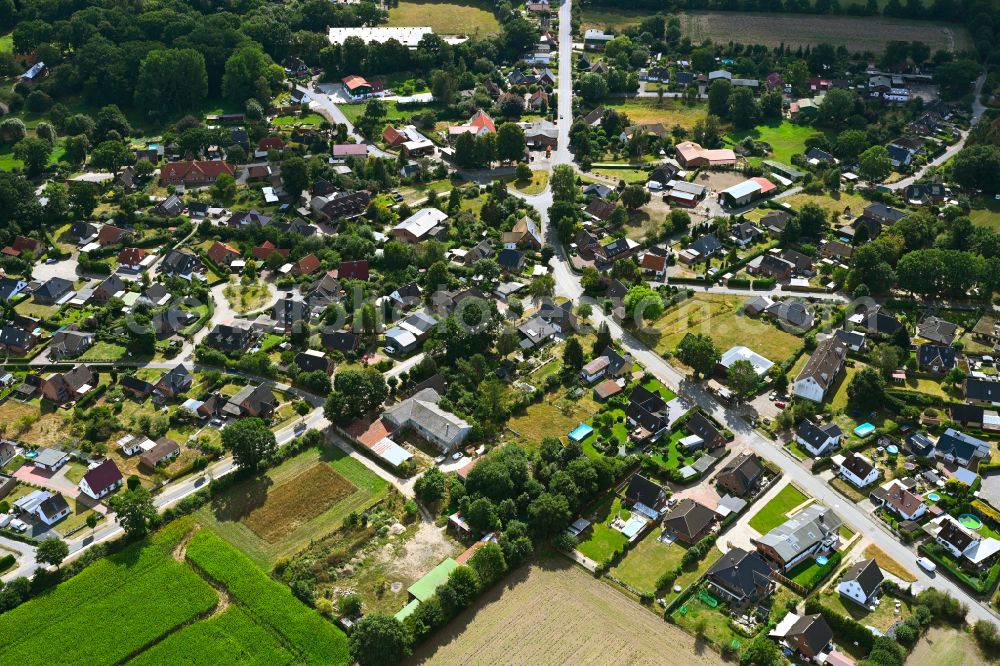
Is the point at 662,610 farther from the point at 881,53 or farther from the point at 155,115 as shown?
the point at 881,53

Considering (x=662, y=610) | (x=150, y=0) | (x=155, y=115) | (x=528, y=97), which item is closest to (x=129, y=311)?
(x=155, y=115)

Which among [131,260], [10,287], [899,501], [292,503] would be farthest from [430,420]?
[10,287]

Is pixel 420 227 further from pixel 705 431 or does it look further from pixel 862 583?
pixel 862 583

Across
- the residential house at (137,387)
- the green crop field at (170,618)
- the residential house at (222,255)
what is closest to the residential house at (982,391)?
the green crop field at (170,618)

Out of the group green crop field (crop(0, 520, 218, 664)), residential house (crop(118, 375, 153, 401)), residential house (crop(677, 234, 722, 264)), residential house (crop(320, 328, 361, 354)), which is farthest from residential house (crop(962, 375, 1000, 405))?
residential house (crop(118, 375, 153, 401))

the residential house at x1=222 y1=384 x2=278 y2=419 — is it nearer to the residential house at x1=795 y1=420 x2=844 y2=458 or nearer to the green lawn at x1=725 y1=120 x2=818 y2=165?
the residential house at x1=795 y1=420 x2=844 y2=458
